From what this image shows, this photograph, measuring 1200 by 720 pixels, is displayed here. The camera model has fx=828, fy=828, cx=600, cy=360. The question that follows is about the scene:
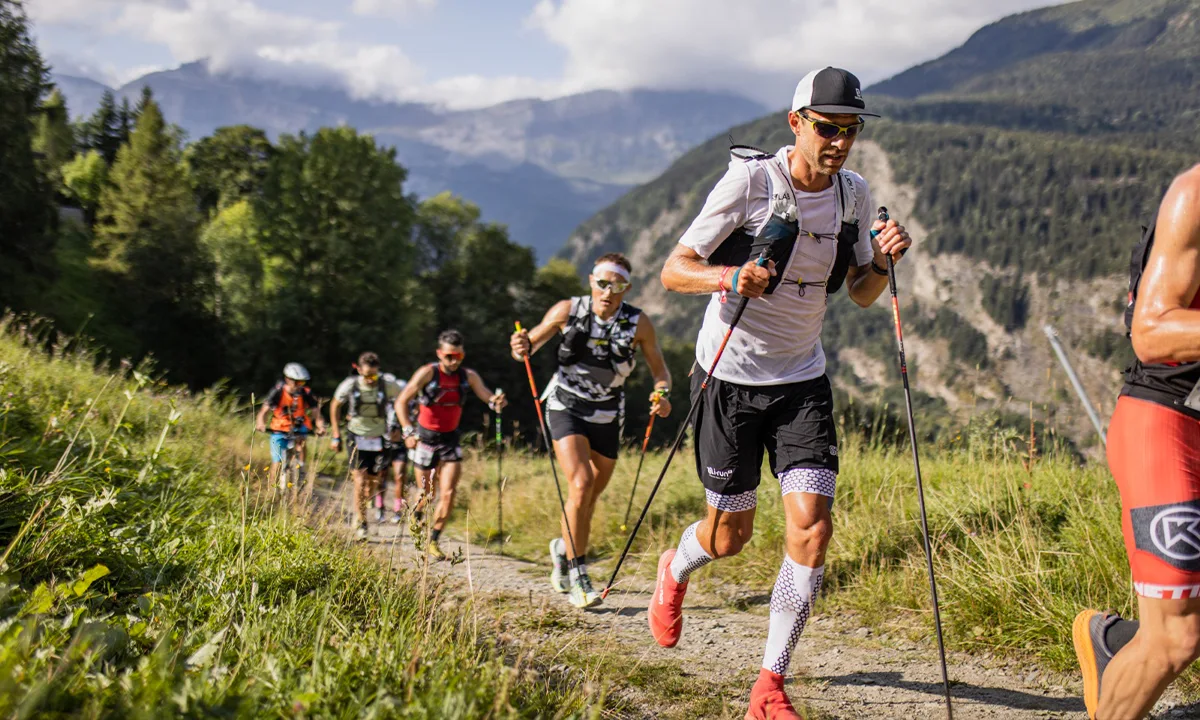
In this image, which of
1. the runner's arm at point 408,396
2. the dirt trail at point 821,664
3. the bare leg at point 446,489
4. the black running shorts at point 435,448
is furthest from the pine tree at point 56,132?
the dirt trail at point 821,664

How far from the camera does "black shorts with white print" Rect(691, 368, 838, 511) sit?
389 centimetres

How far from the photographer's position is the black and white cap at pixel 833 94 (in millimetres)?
3736

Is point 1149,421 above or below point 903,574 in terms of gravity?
above

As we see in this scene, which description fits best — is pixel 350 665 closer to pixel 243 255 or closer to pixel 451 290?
pixel 243 255

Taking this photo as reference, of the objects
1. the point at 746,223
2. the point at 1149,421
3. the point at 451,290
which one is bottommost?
the point at 451,290

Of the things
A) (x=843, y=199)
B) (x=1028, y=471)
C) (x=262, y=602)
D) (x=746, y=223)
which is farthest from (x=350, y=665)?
(x=1028, y=471)

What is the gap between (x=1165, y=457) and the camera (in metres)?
2.72

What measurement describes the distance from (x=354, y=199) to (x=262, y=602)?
40.5 m

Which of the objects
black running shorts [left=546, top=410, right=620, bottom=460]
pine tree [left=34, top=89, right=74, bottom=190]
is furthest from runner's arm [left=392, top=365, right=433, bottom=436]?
pine tree [left=34, top=89, right=74, bottom=190]

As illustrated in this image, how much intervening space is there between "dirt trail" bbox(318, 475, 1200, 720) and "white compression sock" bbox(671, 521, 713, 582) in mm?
425

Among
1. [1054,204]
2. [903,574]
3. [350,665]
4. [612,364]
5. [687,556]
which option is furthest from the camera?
[1054,204]

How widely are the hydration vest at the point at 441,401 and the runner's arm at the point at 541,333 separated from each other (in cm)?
248

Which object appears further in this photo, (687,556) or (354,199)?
(354,199)

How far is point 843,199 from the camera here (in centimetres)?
400
